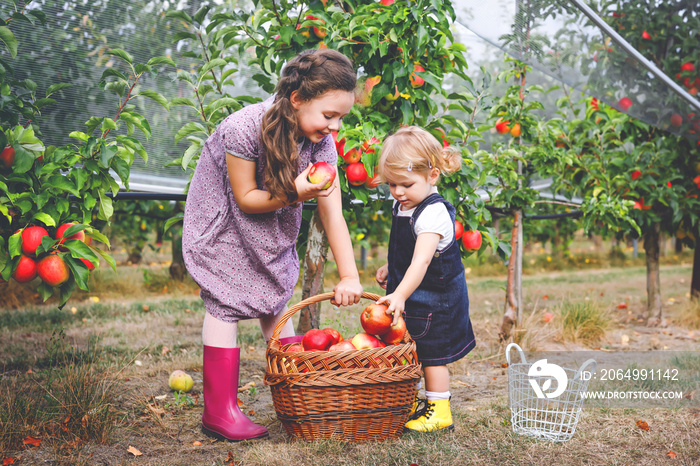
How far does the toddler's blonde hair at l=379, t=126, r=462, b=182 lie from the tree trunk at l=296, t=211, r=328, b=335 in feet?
2.36

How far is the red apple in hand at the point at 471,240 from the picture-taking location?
2777 mm

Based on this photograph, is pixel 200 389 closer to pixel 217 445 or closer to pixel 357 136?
pixel 217 445

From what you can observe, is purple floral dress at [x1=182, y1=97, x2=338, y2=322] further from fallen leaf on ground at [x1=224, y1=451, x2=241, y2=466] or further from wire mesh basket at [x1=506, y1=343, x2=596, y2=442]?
wire mesh basket at [x1=506, y1=343, x2=596, y2=442]

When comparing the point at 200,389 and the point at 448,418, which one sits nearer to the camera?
the point at 448,418

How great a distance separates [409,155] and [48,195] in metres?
1.28

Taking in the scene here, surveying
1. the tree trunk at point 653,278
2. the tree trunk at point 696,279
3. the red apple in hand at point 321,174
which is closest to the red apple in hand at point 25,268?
the red apple in hand at point 321,174

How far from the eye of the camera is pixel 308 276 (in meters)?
2.82

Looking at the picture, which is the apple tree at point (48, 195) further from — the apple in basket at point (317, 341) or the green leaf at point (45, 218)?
the apple in basket at point (317, 341)

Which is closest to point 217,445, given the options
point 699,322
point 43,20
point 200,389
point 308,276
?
point 200,389

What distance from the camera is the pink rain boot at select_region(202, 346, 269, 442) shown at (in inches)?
79.8

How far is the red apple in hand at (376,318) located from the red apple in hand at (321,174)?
0.42 m

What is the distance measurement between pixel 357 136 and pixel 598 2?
1651mm

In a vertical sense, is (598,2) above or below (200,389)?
above

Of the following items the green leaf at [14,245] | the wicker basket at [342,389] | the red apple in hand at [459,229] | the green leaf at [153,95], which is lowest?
the wicker basket at [342,389]
